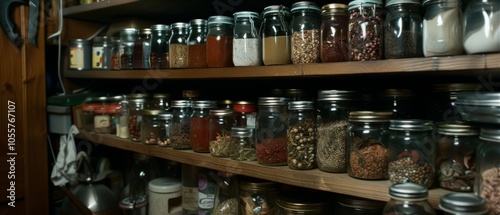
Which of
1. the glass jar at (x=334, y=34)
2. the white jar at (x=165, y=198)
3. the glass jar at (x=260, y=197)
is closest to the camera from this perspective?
the glass jar at (x=334, y=34)

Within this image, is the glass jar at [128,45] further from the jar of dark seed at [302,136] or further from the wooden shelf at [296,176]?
the jar of dark seed at [302,136]

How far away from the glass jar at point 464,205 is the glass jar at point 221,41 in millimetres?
665

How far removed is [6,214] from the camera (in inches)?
55.0

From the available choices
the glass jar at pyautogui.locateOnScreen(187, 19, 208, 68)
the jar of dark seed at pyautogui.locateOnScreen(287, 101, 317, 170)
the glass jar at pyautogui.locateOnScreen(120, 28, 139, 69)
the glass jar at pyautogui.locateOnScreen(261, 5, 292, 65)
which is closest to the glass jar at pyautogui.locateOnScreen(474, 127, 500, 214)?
the jar of dark seed at pyautogui.locateOnScreen(287, 101, 317, 170)

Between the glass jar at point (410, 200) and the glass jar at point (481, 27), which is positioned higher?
the glass jar at point (481, 27)

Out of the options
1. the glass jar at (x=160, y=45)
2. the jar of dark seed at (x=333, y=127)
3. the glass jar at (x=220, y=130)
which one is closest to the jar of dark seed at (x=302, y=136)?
the jar of dark seed at (x=333, y=127)

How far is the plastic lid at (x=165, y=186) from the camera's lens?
51.6 inches

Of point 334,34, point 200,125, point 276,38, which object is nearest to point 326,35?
point 334,34

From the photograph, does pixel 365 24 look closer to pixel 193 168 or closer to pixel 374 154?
pixel 374 154

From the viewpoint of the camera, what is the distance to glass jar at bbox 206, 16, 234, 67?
105 centimetres

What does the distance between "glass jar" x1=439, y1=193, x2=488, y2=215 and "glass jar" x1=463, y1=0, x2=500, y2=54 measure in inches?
9.9

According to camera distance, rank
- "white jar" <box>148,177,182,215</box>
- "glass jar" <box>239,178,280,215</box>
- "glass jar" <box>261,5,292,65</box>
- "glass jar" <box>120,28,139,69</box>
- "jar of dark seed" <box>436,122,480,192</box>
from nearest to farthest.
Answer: "jar of dark seed" <box>436,122,480,192</box>, "glass jar" <box>261,5,292,65</box>, "glass jar" <box>239,178,280,215</box>, "white jar" <box>148,177,182,215</box>, "glass jar" <box>120,28,139,69</box>

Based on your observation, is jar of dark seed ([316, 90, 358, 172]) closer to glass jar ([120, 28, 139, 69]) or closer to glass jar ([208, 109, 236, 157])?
glass jar ([208, 109, 236, 157])

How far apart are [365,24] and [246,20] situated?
359 mm
